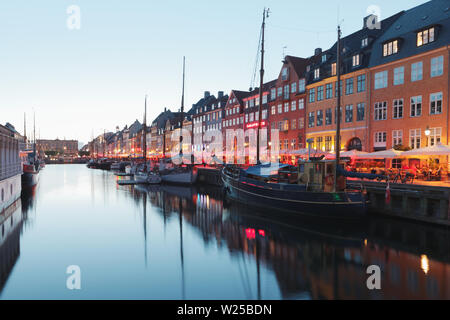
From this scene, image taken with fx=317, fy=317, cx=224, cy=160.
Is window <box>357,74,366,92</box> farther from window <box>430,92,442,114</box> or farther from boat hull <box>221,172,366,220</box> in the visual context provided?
boat hull <box>221,172,366,220</box>

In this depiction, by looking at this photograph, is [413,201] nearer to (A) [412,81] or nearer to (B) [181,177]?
(A) [412,81]

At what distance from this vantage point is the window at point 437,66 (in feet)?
92.6

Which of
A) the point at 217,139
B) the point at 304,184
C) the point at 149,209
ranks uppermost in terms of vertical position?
the point at 217,139

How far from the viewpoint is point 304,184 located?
2277cm

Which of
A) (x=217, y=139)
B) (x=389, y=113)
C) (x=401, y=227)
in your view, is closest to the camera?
(x=401, y=227)

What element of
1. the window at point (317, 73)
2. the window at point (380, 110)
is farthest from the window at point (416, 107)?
the window at point (317, 73)

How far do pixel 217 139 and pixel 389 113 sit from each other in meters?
45.5

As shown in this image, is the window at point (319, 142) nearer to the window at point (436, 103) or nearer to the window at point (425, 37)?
the window at point (436, 103)

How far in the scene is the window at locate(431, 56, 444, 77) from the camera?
28234 mm

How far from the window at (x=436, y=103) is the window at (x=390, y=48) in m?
6.95

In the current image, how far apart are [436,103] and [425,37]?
6558 millimetres

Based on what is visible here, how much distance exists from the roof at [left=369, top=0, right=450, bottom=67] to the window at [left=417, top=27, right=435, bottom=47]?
39 cm
